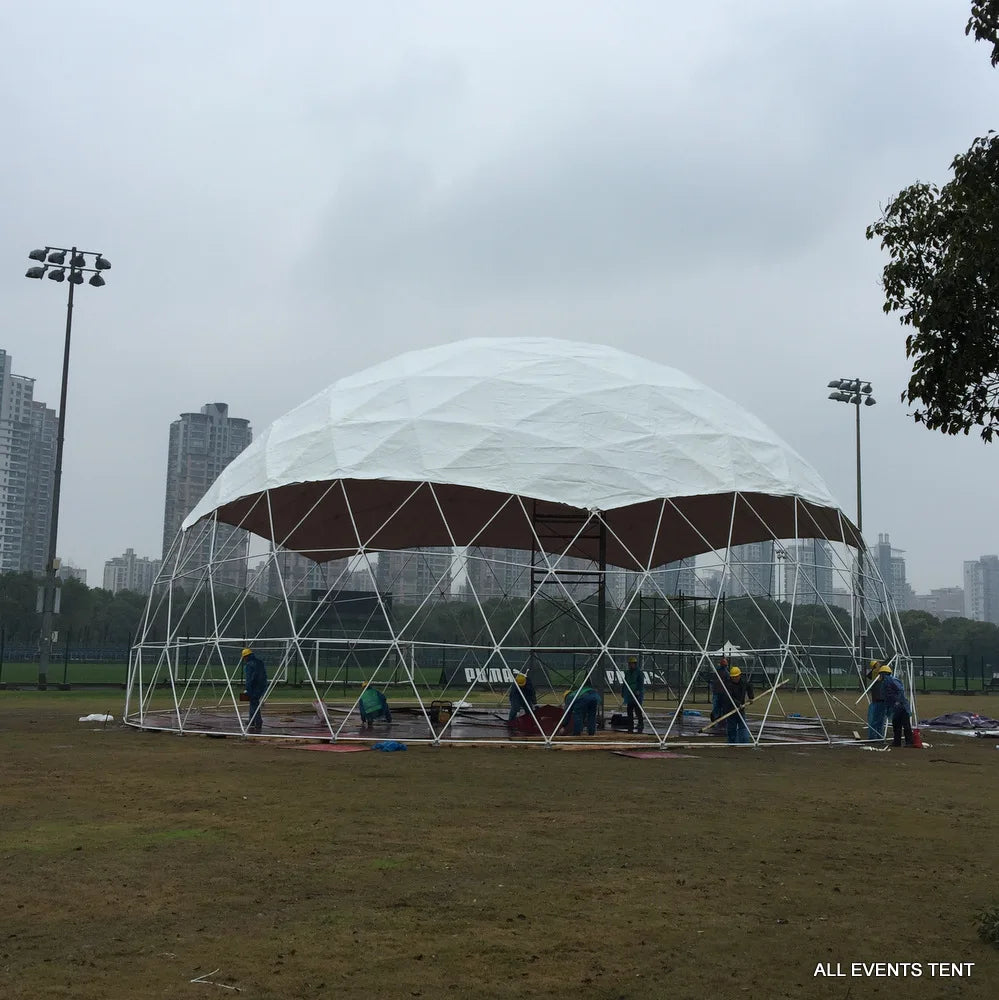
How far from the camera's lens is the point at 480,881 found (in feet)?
25.6

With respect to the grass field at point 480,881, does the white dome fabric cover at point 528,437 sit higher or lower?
higher

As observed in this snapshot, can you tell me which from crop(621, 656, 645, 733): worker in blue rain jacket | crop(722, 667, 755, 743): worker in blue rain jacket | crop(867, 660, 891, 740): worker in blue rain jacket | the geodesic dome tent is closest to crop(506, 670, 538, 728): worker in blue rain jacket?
the geodesic dome tent

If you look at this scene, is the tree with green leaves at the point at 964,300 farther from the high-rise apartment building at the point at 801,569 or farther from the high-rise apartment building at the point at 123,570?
the high-rise apartment building at the point at 123,570

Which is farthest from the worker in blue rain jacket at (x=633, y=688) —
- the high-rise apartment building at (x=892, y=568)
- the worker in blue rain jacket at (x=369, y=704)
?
the high-rise apartment building at (x=892, y=568)

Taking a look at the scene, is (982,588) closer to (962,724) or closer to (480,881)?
(962,724)

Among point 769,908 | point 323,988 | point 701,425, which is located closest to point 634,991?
point 323,988

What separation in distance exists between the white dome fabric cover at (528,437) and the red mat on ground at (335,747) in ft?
14.9

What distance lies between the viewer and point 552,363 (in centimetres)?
2222

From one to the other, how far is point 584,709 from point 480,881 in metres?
12.3

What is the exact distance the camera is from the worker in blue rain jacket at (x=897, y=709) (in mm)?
19750

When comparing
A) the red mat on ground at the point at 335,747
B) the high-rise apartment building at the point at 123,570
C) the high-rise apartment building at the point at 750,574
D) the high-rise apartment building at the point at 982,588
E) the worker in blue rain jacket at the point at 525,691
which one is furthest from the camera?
the high-rise apartment building at the point at 982,588

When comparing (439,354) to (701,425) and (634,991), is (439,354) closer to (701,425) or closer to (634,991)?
(701,425)

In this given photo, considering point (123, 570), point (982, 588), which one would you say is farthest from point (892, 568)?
point (123, 570)

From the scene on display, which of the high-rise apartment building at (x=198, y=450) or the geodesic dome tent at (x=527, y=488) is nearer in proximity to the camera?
the geodesic dome tent at (x=527, y=488)
